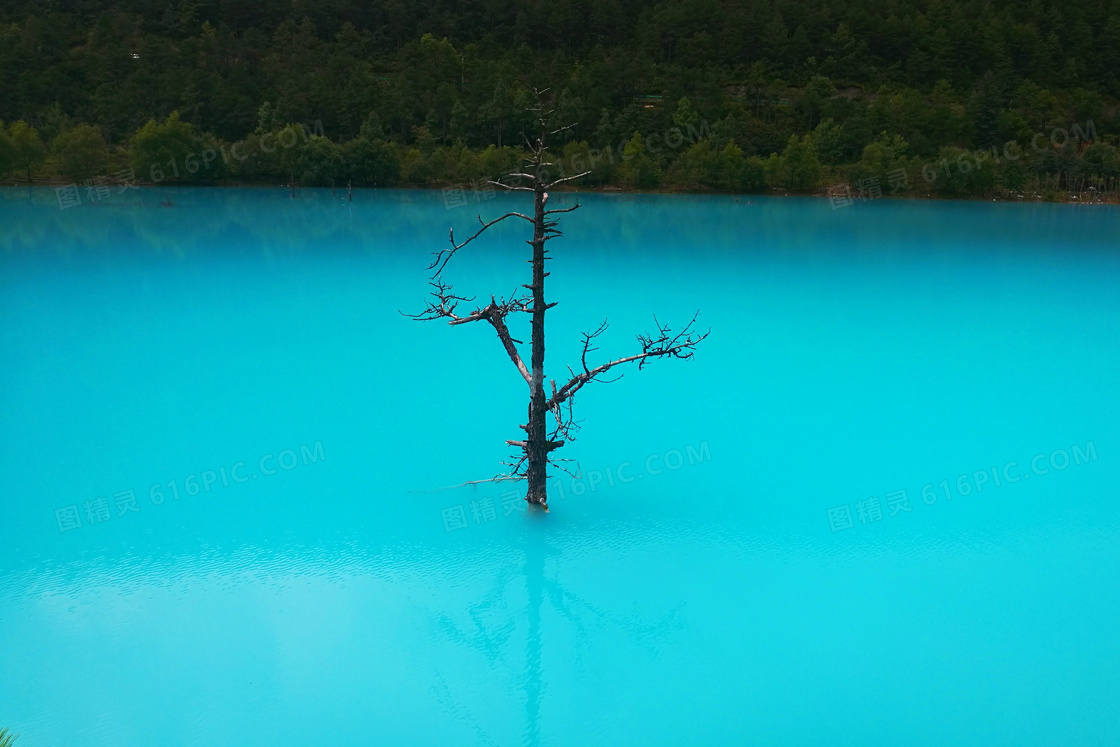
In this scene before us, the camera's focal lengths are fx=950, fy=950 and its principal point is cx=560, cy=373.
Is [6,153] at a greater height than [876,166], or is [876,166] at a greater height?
[6,153]

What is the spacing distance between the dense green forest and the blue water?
19935mm

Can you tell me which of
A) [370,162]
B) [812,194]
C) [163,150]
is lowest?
[812,194]

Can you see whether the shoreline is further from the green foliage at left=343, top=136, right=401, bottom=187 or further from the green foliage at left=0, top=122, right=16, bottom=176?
the green foliage at left=0, top=122, right=16, bottom=176

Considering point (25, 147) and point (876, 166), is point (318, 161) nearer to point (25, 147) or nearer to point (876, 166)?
point (25, 147)

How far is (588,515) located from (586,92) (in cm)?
4413

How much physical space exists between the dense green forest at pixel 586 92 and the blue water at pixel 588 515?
65.4 ft

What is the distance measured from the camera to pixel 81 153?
3581 cm

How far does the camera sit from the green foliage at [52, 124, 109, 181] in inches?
1405

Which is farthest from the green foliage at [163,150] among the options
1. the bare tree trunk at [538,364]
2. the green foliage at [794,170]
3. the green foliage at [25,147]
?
the bare tree trunk at [538,364]

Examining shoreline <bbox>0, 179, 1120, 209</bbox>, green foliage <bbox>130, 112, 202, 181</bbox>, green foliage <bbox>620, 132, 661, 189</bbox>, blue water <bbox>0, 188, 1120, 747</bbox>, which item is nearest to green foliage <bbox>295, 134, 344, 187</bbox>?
shoreline <bbox>0, 179, 1120, 209</bbox>

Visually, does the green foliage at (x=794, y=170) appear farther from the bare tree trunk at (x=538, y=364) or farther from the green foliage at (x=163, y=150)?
the bare tree trunk at (x=538, y=364)

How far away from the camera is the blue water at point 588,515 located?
6.83 metres

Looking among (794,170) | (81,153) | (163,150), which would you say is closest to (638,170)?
(794,170)

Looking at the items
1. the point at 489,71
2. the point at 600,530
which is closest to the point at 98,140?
the point at 489,71
